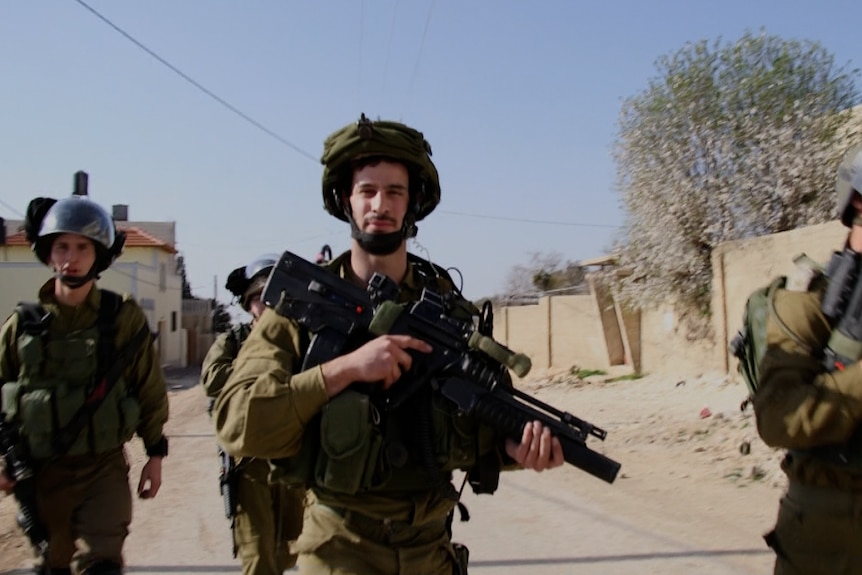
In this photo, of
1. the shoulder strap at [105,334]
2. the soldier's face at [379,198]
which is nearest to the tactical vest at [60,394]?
the shoulder strap at [105,334]

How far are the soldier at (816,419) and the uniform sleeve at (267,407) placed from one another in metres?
1.30

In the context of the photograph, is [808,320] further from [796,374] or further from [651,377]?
[651,377]

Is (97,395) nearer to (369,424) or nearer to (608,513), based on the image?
(369,424)

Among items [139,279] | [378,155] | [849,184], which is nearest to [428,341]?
[378,155]

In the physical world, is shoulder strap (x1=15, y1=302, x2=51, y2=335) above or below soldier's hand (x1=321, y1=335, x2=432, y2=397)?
above

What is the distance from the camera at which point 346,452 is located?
7.32 ft

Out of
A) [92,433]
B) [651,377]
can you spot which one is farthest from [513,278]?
[92,433]

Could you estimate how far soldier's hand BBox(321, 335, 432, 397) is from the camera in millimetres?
2207

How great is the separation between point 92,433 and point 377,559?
1805 millimetres

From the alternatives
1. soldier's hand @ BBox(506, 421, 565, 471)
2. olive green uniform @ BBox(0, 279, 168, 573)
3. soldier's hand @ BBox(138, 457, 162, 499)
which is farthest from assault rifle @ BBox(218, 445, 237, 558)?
soldier's hand @ BBox(506, 421, 565, 471)

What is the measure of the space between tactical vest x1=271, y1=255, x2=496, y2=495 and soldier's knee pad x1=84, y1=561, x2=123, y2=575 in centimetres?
149

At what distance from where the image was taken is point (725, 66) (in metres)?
14.8

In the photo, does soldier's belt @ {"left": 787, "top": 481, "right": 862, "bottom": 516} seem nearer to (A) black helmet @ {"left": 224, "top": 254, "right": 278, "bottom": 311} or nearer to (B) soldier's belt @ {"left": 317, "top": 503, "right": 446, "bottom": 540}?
(B) soldier's belt @ {"left": 317, "top": 503, "right": 446, "bottom": 540}

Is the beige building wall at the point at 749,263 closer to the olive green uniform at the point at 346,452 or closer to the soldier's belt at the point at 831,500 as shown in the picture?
the soldier's belt at the point at 831,500
